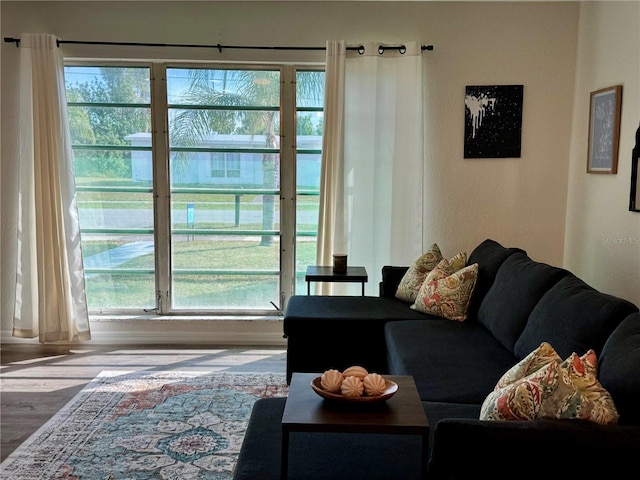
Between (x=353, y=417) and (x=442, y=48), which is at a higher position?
(x=442, y=48)

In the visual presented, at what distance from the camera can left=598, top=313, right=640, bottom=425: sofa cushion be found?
174 centimetres

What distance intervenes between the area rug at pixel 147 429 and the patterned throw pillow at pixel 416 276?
0.98m

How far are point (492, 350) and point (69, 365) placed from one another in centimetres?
275

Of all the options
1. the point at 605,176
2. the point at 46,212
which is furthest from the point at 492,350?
the point at 46,212

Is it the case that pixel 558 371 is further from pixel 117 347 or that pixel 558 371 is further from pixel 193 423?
pixel 117 347

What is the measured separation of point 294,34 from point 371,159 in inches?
41.6

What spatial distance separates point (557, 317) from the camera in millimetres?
2422

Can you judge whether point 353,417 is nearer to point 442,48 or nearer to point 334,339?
point 334,339

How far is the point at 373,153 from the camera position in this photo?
4.22 meters

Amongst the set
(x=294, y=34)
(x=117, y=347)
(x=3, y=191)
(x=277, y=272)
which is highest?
(x=294, y=34)

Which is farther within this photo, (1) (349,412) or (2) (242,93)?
(2) (242,93)

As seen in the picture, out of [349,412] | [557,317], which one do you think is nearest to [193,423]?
[349,412]

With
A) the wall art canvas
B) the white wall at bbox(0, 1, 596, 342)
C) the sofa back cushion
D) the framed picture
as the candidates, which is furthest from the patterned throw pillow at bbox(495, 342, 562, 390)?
the wall art canvas

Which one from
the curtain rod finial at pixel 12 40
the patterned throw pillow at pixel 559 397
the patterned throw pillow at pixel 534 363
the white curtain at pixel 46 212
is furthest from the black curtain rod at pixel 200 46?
the patterned throw pillow at pixel 559 397
